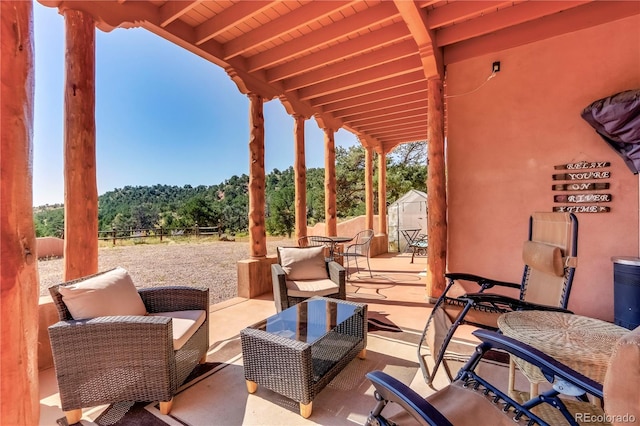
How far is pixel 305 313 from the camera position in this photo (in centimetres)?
250

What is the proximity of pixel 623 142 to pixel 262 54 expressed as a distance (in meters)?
4.08

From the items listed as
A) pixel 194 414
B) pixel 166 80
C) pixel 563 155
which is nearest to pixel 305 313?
pixel 194 414

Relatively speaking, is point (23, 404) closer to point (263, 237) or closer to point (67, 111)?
point (67, 111)

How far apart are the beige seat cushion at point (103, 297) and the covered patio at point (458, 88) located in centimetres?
63

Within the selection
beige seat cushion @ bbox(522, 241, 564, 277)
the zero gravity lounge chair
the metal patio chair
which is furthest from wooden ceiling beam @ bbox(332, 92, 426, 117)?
beige seat cushion @ bbox(522, 241, 564, 277)

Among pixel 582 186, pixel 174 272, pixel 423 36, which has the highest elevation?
pixel 423 36

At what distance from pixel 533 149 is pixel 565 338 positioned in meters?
2.56

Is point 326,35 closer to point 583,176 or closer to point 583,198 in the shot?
point 583,176

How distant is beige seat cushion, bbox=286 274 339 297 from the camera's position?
9.86 feet

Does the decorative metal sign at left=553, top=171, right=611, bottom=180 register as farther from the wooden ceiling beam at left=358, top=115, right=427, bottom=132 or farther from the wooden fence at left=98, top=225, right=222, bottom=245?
the wooden fence at left=98, top=225, right=222, bottom=245

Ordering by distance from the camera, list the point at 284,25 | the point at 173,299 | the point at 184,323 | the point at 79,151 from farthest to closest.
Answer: the point at 284,25 < the point at 79,151 < the point at 173,299 < the point at 184,323

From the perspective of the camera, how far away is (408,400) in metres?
0.88

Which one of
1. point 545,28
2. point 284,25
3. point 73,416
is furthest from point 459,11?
point 73,416

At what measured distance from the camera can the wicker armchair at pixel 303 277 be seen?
9.86 ft
